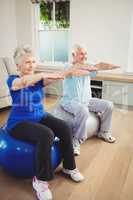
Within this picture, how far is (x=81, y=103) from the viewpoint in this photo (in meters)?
2.54

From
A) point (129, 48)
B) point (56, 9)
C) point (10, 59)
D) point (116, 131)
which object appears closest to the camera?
point (116, 131)

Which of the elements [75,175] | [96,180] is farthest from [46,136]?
[96,180]

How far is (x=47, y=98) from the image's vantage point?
15.1 ft

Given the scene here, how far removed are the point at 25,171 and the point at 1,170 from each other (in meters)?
0.37

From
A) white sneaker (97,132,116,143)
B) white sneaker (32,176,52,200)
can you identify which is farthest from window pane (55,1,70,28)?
white sneaker (32,176,52,200)

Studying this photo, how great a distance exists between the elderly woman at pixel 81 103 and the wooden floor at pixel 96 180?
17 centimetres

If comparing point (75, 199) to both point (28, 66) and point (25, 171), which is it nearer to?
point (25, 171)

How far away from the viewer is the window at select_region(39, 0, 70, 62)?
14.8ft

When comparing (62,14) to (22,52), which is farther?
(62,14)

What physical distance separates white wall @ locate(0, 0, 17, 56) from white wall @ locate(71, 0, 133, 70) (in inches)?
52.5

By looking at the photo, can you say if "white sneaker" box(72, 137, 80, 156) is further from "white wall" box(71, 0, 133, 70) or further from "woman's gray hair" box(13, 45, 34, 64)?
"white wall" box(71, 0, 133, 70)

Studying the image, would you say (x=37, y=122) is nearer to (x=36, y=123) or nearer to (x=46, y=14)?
(x=36, y=123)

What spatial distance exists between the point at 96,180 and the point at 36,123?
742 millimetres

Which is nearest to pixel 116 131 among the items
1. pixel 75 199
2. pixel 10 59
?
pixel 75 199
